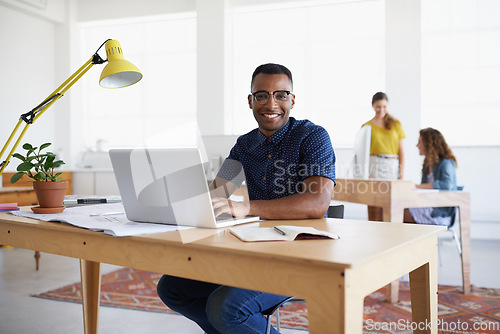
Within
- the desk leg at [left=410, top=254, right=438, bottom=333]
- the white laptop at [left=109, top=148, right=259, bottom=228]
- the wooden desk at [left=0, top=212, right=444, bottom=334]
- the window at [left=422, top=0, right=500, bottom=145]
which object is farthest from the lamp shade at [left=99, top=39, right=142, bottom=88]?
the window at [left=422, top=0, right=500, bottom=145]

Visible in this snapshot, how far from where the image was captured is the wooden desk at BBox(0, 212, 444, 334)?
2.83 ft

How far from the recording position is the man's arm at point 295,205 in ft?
4.54

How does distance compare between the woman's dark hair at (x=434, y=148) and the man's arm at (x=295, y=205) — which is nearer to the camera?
the man's arm at (x=295, y=205)

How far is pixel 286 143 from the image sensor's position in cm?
170

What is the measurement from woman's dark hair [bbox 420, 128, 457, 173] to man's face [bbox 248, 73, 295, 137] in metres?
1.90

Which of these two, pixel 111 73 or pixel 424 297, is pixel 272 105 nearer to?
pixel 111 73

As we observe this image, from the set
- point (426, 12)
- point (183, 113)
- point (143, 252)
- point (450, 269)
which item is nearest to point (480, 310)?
point (450, 269)

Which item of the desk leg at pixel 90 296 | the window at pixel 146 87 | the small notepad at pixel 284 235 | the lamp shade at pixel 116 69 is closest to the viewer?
the small notepad at pixel 284 235

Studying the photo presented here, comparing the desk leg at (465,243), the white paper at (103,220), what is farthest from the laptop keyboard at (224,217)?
the desk leg at (465,243)

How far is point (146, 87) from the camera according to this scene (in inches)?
265

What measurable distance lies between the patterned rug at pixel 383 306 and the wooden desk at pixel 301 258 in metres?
1.11

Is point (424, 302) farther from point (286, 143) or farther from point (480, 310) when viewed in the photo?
point (480, 310)

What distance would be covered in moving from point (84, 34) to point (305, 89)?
3511mm

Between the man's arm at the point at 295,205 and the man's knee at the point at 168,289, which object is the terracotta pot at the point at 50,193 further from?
the man's arm at the point at 295,205
